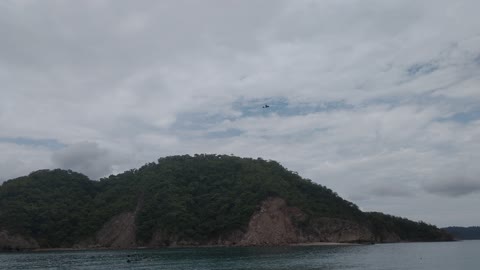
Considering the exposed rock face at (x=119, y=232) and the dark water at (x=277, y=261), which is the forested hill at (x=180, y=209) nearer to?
the exposed rock face at (x=119, y=232)

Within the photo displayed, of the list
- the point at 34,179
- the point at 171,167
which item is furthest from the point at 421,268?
the point at 34,179

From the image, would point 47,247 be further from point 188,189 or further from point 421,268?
point 421,268

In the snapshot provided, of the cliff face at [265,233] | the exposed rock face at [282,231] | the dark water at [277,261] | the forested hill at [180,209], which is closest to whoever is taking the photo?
the dark water at [277,261]

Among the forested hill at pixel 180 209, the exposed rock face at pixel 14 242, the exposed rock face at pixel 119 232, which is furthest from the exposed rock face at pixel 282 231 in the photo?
the exposed rock face at pixel 14 242

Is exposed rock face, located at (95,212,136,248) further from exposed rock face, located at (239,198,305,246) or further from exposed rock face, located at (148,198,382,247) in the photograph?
exposed rock face, located at (239,198,305,246)

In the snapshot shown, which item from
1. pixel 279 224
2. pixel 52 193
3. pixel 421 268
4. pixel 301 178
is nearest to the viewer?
pixel 421 268

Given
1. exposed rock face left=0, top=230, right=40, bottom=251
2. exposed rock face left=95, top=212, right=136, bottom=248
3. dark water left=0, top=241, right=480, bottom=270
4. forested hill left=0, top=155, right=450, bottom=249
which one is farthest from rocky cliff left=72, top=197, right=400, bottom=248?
dark water left=0, top=241, right=480, bottom=270
